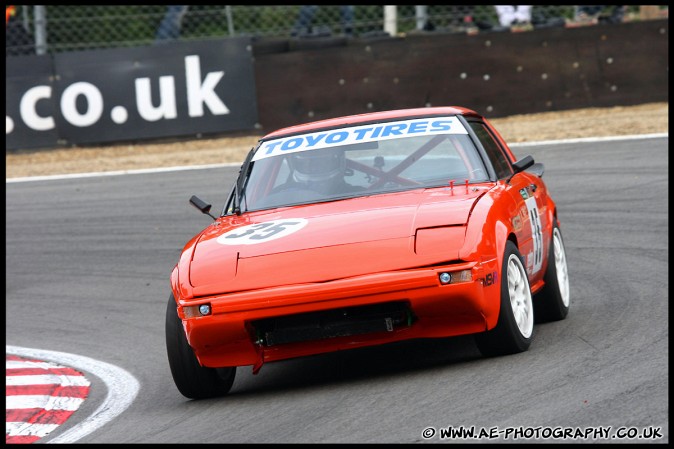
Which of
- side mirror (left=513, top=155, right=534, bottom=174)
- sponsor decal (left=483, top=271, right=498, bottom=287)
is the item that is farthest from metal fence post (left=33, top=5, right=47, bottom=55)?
sponsor decal (left=483, top=271, right=498, bottom=287)

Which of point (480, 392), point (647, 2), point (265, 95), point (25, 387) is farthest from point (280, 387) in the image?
point (647, 2)

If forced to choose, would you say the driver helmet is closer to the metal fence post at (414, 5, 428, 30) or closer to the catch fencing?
the metal fence post at (414, 5, 428, 30)

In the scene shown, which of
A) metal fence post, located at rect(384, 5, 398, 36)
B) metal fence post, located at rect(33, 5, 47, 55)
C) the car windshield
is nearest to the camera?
the car windshield

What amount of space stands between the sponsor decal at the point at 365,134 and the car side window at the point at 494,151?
16 cm

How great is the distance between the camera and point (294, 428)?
4.70 metres

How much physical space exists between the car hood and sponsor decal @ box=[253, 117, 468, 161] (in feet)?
2.37

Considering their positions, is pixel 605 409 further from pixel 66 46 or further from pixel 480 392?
pixel 66 46

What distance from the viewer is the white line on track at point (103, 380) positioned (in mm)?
5405

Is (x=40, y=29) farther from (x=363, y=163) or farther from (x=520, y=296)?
(x=520, y=296)

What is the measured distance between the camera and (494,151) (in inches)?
273

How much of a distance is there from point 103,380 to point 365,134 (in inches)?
80.3

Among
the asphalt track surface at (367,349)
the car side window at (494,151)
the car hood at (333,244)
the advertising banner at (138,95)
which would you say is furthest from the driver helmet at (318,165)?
the advertising banner at (138,95)

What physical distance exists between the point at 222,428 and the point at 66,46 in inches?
511

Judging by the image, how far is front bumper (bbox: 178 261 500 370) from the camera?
5227 mm
